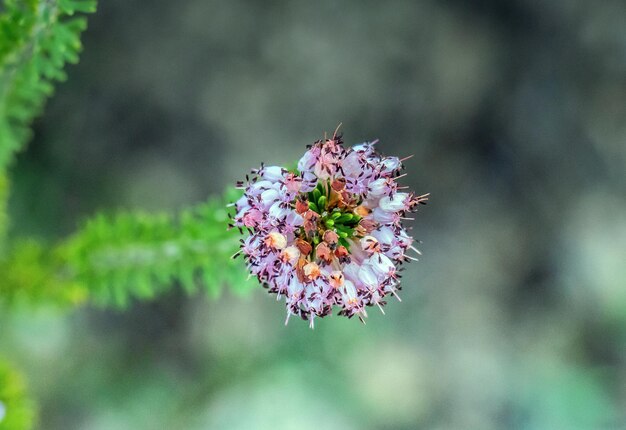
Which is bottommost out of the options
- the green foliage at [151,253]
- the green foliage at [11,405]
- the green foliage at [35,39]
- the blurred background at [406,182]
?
the green foliage at [11,405]

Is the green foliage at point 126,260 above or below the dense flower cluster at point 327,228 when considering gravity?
above

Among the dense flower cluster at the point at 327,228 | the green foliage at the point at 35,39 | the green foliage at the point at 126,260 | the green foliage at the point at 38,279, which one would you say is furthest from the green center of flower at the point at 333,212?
the green foliage at the point at 38,279

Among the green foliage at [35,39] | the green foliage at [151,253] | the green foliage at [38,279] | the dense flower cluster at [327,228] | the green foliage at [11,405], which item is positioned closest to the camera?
the dense flower cluster at [327,228]

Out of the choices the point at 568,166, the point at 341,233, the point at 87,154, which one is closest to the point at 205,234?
the point at 341,233

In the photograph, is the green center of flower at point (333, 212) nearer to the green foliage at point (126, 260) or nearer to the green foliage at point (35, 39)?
the green foliage at point (126, 260)

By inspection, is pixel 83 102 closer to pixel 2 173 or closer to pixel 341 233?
pixel 2 173

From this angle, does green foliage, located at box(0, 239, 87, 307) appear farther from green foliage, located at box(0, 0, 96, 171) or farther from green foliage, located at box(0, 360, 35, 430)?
green foliage, located at box(0, 0, 96, 171)

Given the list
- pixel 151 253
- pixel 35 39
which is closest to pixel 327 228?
pixel 151 253

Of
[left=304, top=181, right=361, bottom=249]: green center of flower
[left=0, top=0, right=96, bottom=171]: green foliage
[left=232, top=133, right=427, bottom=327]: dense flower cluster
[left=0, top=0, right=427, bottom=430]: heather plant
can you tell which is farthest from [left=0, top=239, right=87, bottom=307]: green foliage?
[left=304, top=181, right=361, bottom=249]: green center of flower
